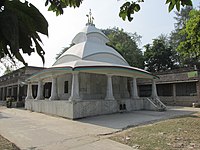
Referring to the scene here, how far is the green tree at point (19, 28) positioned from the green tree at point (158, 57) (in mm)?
35859

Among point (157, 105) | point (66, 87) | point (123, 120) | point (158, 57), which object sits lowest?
point (123, 120)

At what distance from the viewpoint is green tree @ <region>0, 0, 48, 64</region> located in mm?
1156

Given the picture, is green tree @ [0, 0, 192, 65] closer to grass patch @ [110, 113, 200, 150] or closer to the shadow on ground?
grass patch @ [110, 113, 200, 150]

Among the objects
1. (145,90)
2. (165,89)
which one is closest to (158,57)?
(145,90)

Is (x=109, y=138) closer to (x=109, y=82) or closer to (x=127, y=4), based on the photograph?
(x=127, y=4)

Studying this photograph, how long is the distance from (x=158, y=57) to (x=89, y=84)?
878 inches

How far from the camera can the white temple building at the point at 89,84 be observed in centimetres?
1356

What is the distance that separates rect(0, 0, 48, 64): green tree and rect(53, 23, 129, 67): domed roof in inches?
602

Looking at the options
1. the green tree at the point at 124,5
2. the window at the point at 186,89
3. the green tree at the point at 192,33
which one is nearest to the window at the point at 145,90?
the window at the point at 186,89

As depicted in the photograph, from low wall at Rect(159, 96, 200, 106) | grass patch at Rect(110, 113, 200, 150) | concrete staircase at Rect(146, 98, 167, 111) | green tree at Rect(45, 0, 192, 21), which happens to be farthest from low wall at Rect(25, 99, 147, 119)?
green tree at Rect(45, 0, 192, 21)

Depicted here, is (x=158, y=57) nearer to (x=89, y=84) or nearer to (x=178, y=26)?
(x=178, y=26)

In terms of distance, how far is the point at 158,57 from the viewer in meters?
35.6

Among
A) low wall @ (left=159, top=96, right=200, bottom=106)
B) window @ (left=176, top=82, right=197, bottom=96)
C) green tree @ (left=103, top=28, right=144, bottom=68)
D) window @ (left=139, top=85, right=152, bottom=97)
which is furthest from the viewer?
green tree @ (left=103, top=28, right=144, bottom=68)

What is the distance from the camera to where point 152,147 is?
6.11 metres
